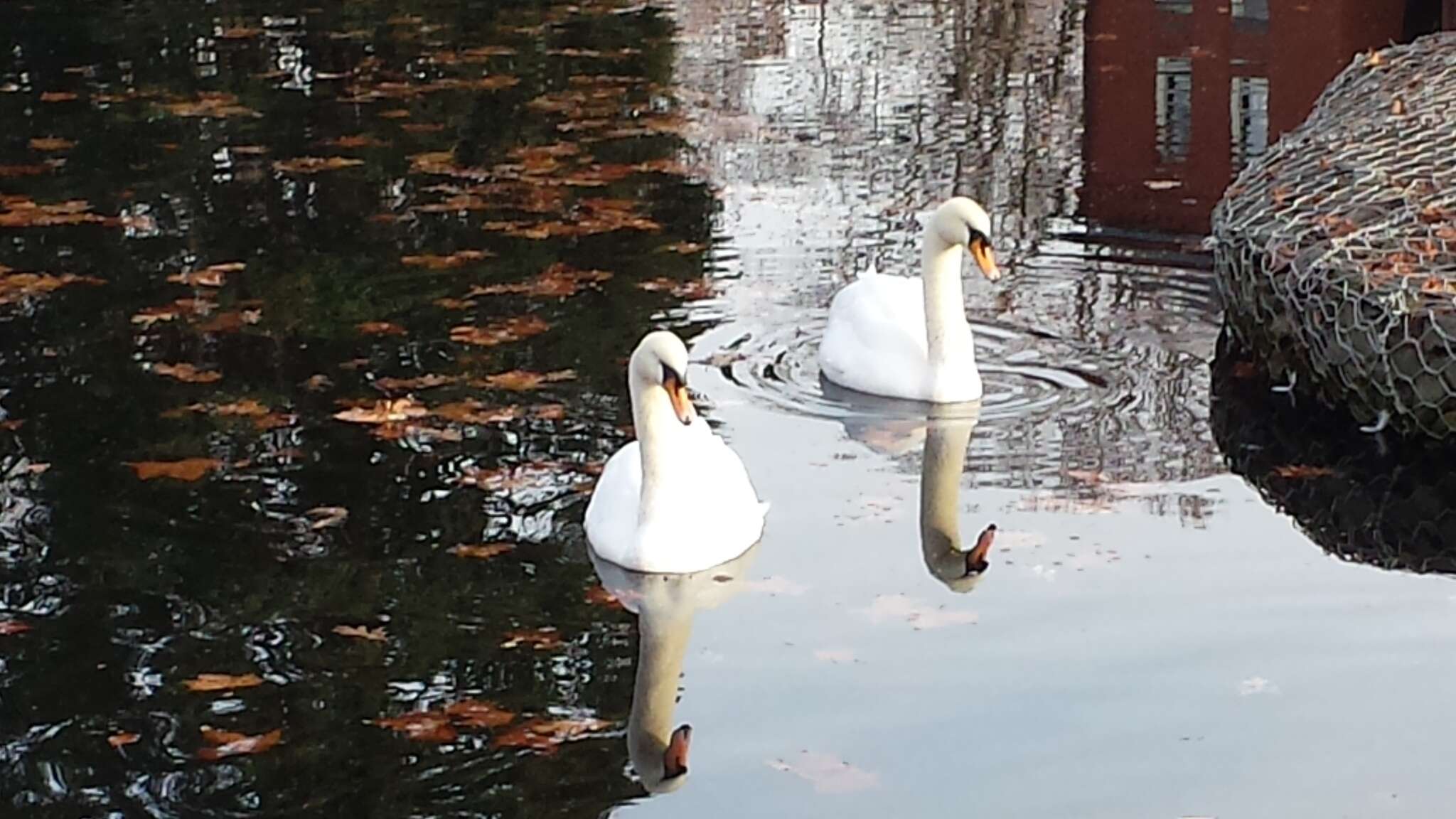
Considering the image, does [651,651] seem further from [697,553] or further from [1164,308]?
[1164,308]

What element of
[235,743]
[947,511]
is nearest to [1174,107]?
[947,511]

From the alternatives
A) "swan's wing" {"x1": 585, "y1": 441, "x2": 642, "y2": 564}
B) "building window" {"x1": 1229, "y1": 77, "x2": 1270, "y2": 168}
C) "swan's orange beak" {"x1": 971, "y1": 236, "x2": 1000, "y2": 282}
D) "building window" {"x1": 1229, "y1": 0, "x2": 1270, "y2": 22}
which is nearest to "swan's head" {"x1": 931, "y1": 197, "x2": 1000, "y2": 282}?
"swan's orange beak" {"x1": 971, "y1": 236, "x2": 1000, "y2": 282}

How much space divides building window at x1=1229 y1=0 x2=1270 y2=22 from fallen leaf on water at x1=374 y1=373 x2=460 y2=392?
13430 mm

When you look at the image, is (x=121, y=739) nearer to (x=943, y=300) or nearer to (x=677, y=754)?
(x=677, y=754)

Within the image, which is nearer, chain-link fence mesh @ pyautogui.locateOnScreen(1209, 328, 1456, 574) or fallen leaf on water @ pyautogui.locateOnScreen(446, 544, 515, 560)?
fallen leaf on water @ pyautogui.locateOnScreen(446, 544, 515, 560)

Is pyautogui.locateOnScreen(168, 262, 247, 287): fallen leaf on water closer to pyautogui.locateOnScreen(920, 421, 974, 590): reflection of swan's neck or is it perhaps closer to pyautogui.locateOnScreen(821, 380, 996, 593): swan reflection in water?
pyautogui.locateOnScreen(821, 380, 996, 593): swan reflection in water

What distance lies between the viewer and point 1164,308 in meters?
12.2

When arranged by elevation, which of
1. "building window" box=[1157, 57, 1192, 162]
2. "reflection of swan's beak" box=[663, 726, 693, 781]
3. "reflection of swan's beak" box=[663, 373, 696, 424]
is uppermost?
"reflection of swan's beak" box=[663, 373, 696, 424]

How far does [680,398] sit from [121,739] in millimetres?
2187

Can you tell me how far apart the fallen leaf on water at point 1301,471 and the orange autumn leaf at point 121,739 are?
4838mm

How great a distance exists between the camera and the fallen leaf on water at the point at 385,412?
1045cm

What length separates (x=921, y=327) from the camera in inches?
421

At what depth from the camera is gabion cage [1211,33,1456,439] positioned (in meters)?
9.77

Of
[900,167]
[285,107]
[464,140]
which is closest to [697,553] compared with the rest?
[900,167]
